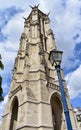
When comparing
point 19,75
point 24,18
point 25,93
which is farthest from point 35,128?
point 24,18

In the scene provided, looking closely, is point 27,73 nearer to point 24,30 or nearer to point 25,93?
point 25,93

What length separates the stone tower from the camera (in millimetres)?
16125

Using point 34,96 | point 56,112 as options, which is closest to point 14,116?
point 34,96

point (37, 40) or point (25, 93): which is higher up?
point (37, 40)

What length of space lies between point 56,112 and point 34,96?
14.0ft

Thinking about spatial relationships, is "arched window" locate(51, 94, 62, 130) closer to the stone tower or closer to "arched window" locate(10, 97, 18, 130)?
the stone tower

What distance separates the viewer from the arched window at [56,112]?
63.6 ft

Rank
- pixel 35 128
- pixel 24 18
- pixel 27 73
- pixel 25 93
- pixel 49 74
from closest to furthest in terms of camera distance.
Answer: pixel 35 128, pixel 25 93, pixel 27 73, pixel 49 74, pixel 24 18

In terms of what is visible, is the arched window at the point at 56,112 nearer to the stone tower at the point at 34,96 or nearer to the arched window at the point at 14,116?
the stone tower at the point at 34,96

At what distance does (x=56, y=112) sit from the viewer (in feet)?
66.6

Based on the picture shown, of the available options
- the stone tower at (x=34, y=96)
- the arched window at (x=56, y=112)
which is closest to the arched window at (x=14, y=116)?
the stone tower at (x=34, y=96)

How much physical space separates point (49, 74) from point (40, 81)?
184 inches

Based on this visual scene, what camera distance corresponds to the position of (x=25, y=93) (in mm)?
17594

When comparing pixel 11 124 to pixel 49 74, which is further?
pixel 49 74
